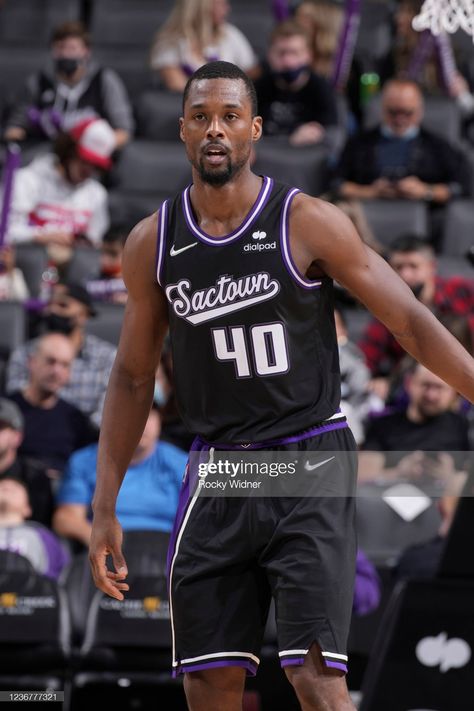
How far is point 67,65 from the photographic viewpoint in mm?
9297

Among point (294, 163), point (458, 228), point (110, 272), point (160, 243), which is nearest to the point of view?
point (160, 243)

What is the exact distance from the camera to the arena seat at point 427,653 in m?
4.77

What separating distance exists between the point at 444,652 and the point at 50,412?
280cm

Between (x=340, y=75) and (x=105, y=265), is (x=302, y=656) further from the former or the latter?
(x=340, y=75)

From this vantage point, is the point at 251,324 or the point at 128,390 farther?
the point at 128,390

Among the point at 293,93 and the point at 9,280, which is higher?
the point at 293,93

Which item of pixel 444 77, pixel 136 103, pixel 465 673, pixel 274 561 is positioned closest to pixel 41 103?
pixel 136 103

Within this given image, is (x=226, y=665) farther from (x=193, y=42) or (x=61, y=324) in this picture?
(x=193, y=42)

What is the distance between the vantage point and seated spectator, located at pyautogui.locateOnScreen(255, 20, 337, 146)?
9.03 meters

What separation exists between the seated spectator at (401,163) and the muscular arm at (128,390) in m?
4.92

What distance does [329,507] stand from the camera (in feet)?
11.8

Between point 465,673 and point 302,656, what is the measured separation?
1.48 meters

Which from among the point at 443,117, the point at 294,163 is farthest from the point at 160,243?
the point at 443,117
